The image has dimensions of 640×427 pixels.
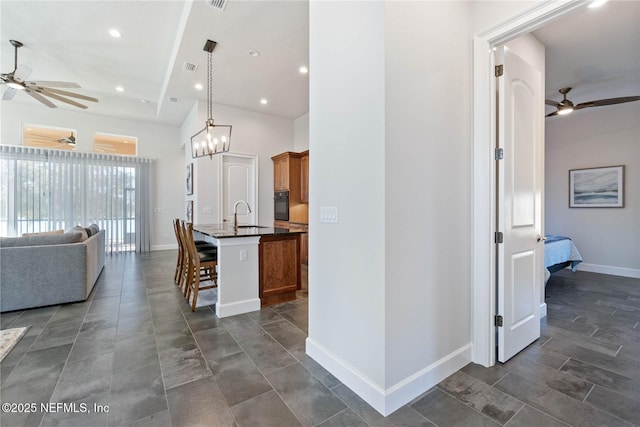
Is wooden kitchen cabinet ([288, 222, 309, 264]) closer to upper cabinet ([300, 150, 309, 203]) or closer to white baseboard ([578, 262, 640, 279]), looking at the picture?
upper cabinet ([300, 150, 309, 203])

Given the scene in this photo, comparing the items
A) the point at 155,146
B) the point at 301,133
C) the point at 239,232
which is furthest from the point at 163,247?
the point at 239,232

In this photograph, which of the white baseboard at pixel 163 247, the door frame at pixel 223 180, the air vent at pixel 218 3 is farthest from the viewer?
the white baseboard at pixel 163 247

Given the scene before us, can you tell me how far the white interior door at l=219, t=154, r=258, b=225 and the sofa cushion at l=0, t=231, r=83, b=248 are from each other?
2.66m

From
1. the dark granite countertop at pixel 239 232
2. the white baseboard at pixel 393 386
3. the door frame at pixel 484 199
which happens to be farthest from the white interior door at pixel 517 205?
the dark granite countertop at pixel 239 232

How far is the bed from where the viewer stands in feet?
12.8

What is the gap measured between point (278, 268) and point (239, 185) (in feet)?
10.9

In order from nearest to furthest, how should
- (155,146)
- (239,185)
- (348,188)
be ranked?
(348,188) < (239,185) < (155,146)

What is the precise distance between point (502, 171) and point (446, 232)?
0.66m

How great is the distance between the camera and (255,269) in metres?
3.21

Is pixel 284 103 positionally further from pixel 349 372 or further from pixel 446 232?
pixel 349 372

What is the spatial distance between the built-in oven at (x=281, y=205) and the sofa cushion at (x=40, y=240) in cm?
353

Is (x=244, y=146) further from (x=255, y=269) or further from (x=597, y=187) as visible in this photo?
(x=597, y=187)

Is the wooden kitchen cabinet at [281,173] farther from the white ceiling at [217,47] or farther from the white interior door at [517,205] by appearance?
the white interior door at [517,205]

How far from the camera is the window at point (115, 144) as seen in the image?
7.04 meters
